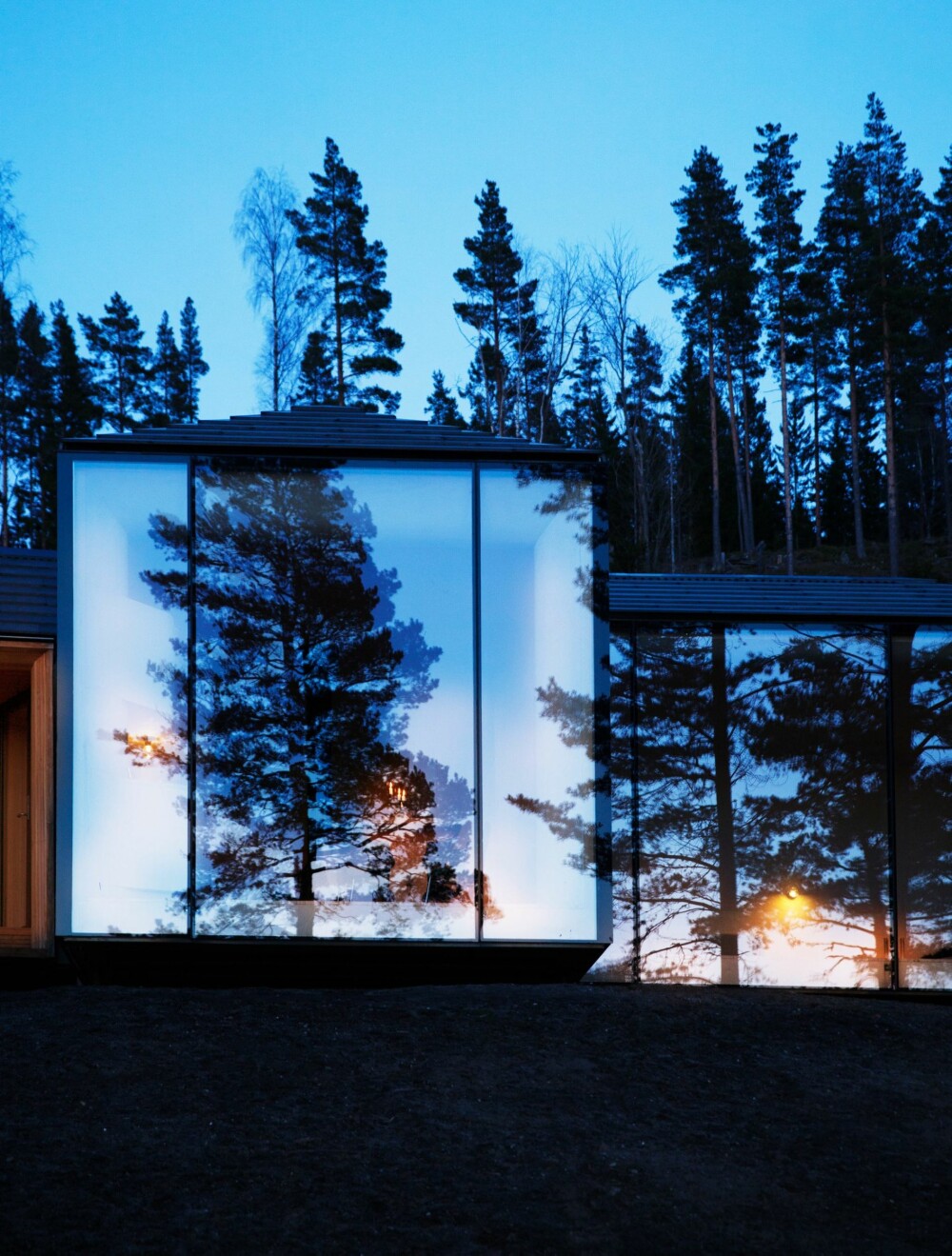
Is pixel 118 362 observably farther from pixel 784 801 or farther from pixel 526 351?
pixel 784 801

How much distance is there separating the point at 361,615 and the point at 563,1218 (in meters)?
4.20

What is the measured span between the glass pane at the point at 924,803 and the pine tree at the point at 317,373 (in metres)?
17.2

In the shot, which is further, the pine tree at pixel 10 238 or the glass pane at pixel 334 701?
the pine tree at pixel 10 238

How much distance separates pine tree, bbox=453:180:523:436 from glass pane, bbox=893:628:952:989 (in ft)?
59.2

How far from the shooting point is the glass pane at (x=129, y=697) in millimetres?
7035

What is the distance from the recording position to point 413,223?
108500 millimetres

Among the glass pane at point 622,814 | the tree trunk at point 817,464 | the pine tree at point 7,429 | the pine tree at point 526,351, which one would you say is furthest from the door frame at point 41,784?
the tree trunk at point 817,464

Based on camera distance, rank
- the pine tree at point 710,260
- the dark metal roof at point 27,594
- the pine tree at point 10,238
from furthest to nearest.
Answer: the pine tree at point 710,260, the pine tree at point 10,238, the dark metal roof at point 27,594

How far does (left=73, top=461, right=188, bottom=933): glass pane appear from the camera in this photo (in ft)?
23.1

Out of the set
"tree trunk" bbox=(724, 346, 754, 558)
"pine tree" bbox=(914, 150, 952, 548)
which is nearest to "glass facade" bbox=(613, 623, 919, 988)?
"tree trunk" bbox=(724, 346, 754, 558)

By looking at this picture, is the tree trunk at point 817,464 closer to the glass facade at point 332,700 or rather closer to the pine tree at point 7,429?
the pine tree at point 7,429

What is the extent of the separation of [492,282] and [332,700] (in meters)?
19.5

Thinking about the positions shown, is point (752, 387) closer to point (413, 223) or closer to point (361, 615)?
point (361, 615)

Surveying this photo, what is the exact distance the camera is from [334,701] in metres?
7.30
